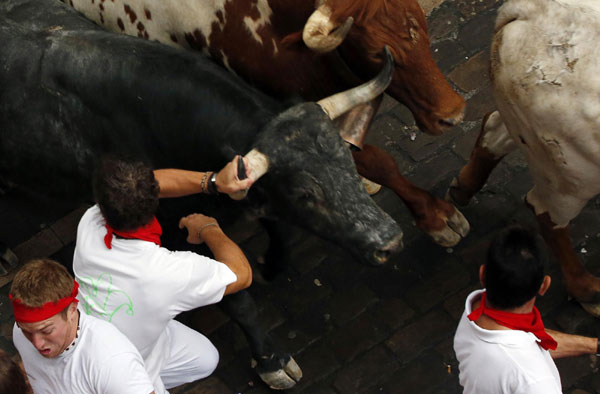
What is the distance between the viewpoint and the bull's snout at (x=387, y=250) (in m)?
3.83

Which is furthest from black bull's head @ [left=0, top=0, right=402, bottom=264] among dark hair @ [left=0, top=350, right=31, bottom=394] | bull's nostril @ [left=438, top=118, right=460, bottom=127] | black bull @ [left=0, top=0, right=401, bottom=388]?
dark hair @ [left=0, top=350, right=31, bottom=394]

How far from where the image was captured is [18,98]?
4.45 meters

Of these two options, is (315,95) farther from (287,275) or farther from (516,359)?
(516,359)

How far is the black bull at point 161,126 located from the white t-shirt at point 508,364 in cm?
91

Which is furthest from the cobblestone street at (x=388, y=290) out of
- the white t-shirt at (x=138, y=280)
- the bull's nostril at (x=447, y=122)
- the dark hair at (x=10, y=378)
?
the dark hair at (x=10, y=378)

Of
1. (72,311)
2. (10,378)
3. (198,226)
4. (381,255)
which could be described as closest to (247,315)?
(198,226)

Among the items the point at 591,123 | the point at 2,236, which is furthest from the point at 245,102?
the point at 2,236

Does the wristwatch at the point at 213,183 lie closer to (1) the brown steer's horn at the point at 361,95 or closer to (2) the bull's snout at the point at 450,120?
(1) the brown steer's horn at the point at 361,95

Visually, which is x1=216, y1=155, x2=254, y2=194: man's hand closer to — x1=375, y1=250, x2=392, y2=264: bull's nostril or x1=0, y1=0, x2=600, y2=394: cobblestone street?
x1=375, y1=250, x2=392, y2=264: bull's nostril

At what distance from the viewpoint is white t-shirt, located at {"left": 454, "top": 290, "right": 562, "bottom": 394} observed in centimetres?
290

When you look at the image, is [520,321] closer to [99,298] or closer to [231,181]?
[231,181]

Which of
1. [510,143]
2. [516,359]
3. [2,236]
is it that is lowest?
[2,236]

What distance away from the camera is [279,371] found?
4660 millimetres

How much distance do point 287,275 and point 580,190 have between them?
2100 millimetres
